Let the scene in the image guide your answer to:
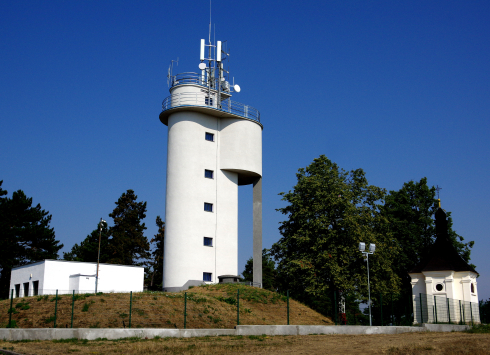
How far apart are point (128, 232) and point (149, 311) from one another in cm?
4792

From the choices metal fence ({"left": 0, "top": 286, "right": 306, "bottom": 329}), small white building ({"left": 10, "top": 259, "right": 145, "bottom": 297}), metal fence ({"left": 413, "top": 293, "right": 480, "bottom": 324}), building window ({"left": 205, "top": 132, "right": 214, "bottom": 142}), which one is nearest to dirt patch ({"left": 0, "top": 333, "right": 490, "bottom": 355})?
metal fence ({"left": 0, "top": 286, "right": 306, "bottom": 329})

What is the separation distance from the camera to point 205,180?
134 feet

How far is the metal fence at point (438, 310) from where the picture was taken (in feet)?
114

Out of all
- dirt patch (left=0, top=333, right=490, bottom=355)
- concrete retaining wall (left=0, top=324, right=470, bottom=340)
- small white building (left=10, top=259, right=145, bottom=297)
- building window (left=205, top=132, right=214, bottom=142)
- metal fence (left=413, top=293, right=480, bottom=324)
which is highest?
→ building window (left=205, top=132, right=214, bottom=142)

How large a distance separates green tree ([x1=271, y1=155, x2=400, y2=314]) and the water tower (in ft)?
11.2

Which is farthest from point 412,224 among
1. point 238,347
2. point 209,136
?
point 238,347

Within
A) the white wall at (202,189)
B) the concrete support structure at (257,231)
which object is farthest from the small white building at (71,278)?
the concrete support structure at (257,231)

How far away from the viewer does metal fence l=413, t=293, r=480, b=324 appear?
114ft

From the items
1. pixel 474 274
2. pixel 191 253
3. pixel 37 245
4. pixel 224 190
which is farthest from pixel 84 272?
pixel 474 274

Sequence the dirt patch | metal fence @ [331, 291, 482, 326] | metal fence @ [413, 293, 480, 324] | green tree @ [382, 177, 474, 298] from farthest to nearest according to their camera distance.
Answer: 1. green tree @ [382, 177, 474, 298]
2. metal fence @ [413, 293, 480, 324]
3. metal fence @ [331, 291, 482, 326]
4. the dirt patch

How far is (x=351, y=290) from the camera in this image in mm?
40719

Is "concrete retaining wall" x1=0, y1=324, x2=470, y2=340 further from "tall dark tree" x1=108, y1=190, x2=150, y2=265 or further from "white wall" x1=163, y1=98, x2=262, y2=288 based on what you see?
A: "tall dark tree" x1=108, y1=190, x2=150, y2=265

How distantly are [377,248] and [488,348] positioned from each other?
22927mm

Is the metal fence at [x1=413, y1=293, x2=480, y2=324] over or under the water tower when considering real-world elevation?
under
